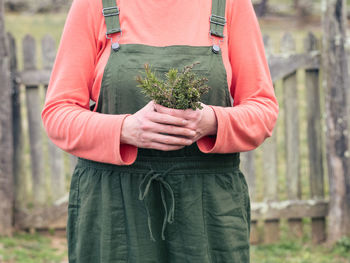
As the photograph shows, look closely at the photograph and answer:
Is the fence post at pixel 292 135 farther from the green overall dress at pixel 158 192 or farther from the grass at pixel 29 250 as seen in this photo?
the green overall dress at pixel 158 192

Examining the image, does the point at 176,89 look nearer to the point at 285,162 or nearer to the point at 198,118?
the point at 198,118

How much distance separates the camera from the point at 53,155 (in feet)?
15.2

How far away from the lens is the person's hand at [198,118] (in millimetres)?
1498

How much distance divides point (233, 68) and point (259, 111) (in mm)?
206

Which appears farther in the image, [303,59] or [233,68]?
[303,59]

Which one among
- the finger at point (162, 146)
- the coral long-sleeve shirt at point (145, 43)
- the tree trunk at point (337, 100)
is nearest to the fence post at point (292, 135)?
the tree trunk at point (337, 100)

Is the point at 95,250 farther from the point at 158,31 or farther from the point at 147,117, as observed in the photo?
the point at 158,31

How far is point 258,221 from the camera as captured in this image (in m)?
4.67

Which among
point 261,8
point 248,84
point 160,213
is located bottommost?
point 160,213

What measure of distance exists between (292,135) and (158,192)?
3114mm

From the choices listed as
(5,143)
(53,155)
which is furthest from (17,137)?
(53,155)

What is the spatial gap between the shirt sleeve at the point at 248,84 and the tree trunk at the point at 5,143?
10.1ft

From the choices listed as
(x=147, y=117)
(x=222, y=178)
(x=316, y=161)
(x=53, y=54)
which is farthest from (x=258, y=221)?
(x=147, y=117)

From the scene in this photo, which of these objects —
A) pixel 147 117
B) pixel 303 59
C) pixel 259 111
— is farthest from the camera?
pixel 303 59
